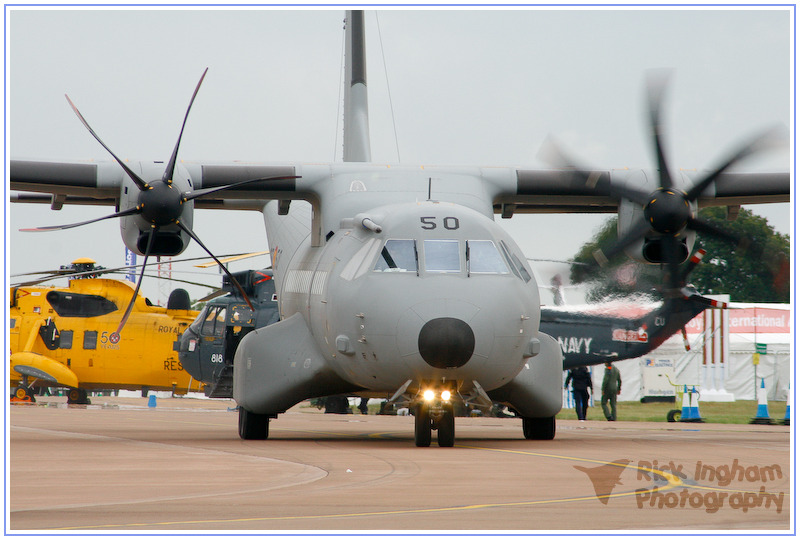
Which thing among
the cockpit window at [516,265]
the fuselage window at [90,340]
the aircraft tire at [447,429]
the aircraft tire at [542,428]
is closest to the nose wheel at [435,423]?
the aircraft tire at [447,429]

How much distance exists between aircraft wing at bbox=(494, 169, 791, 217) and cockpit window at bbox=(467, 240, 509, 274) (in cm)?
365

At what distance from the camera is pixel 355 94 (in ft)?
73.2

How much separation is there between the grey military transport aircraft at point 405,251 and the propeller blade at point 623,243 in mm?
30

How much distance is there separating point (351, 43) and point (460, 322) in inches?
471

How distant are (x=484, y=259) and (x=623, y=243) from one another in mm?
3560

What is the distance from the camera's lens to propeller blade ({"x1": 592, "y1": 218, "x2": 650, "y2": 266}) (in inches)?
632

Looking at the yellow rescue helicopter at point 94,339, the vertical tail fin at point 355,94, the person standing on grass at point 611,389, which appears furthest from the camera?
the yellow rescue helicopter at point 94,339

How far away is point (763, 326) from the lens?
125 ft

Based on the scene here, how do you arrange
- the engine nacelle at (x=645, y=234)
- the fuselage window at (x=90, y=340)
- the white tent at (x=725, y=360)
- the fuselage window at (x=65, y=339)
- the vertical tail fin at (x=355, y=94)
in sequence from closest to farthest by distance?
the engine nacelle at (x=645, y=234) < the vertical tail fin at (x=355, y=94) < the fuselage window at (x=90, y=340) < the fuselage window at (x=65, y=339) < the white tent at (x=725, y=360)

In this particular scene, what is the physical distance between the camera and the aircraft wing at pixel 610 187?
17016 millimetres

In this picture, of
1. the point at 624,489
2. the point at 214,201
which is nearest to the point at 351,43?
the point at 214,201

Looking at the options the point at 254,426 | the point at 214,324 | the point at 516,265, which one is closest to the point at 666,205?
the point at 516,265

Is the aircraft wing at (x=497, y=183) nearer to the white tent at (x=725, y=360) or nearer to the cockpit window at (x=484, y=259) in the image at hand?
the cockpit window at (x=484, y=259)

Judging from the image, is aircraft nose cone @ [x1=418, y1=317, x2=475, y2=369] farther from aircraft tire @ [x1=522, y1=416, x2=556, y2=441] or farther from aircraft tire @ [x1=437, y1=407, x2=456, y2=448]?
aircraft tire @ [x1=522, y1=416, x2=556, y2=441]
